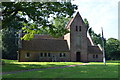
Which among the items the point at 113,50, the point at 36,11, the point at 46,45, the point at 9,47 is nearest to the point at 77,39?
the point at 46,45

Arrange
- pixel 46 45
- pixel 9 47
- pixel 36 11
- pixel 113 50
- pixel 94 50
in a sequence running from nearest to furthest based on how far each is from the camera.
→ pixel 36 11 < pixel 46 45 < pixel 94 50 < pixel 9 47 < pixel 113 50

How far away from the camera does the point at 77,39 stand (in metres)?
50.0

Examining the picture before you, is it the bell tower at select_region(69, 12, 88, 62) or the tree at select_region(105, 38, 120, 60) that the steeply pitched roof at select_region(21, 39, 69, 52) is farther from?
the tree at select_region(105, 38, 120, 60)

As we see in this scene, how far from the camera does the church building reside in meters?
46.3

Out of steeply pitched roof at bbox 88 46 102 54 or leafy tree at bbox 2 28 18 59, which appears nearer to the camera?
steeply pitched roof at bbox 88 46 102 54

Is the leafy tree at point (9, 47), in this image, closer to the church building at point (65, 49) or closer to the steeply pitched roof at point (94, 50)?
the church building at point (65, 49)

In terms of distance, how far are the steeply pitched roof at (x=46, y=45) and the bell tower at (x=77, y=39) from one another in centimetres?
221

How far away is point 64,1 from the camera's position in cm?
2156

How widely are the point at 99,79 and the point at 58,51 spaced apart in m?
35.8

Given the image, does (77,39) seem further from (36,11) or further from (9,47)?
(36,11)

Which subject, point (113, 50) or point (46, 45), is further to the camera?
point (113, 50)

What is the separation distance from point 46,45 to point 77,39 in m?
8.46

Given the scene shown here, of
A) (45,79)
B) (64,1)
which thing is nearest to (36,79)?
(45,79)

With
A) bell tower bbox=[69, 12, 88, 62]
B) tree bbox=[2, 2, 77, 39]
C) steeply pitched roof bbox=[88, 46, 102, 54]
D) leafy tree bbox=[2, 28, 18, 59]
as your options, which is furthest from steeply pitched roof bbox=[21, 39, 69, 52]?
tree bbox=[2, 2, 77, 39]
